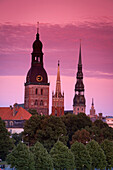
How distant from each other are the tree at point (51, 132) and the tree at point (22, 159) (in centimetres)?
3228

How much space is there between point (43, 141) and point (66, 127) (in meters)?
23.1

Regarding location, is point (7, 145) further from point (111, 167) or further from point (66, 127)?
point (66, 127)

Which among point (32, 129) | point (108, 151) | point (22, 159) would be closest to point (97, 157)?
point (108, 151)

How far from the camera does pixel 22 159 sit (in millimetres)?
139125

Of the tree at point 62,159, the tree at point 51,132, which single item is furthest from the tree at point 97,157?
the tree at point 51,132

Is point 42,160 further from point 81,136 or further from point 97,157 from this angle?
point 81,136

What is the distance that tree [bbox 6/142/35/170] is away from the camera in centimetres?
13825

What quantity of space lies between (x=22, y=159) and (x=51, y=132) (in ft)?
123

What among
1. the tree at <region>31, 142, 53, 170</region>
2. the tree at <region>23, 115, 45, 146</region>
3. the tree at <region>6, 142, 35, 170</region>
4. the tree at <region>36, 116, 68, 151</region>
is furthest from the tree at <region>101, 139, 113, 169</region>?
the tree at <region>6, 142, 35, 170</region>

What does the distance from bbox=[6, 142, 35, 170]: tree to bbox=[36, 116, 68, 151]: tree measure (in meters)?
32.3

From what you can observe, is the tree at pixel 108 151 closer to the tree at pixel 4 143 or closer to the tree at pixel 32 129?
the tree at pixel 32 129

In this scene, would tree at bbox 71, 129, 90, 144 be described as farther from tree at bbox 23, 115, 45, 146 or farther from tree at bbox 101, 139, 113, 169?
tree at bbox 101, 139, 113, 169

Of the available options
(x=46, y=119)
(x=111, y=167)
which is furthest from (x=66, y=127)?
(x=111, y=167)

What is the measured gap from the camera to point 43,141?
176 metres
